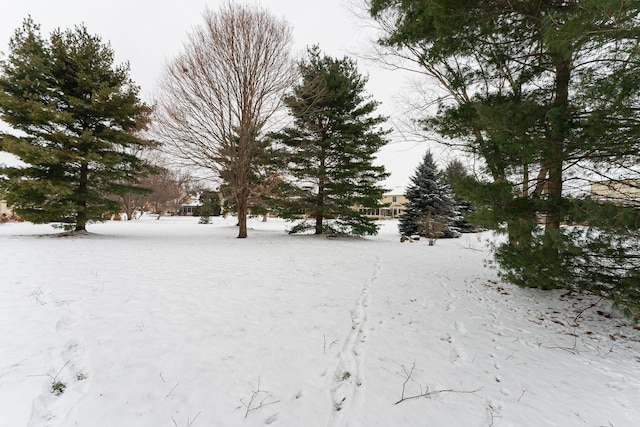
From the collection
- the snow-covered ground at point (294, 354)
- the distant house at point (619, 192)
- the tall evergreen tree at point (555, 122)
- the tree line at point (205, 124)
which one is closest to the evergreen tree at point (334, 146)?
the tree line at point (205, 124)

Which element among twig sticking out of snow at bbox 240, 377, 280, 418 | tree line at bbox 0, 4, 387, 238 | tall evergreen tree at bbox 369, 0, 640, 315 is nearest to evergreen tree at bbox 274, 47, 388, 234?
tree line at bbox 0, 4, 387, 238

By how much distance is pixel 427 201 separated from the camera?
1770 centimetres

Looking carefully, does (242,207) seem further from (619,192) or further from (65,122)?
(619,192)

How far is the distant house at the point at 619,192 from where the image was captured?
349 cm

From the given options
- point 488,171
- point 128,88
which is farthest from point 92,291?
point 128,88

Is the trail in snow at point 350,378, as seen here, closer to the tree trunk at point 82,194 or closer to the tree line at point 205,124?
the tree line at point 205,124

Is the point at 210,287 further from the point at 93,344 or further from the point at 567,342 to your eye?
the point at 567,342

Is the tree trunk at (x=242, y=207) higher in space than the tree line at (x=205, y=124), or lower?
lower

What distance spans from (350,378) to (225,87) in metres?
11.5

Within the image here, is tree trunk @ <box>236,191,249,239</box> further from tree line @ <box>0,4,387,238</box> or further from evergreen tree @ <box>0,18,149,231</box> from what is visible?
evergreen tree @ <box>0,18,149,231</box>

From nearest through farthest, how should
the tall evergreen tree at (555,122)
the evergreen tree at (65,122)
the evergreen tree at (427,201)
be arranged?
the tall evergreen tree at (555,122)
the evergreen tree at (65,122)
the evergreen tree at (427,201)

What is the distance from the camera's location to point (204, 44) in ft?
34.1

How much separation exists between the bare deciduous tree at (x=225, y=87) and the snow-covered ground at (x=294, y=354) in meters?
6.88

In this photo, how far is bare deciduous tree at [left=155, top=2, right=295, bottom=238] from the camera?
10352 mm
